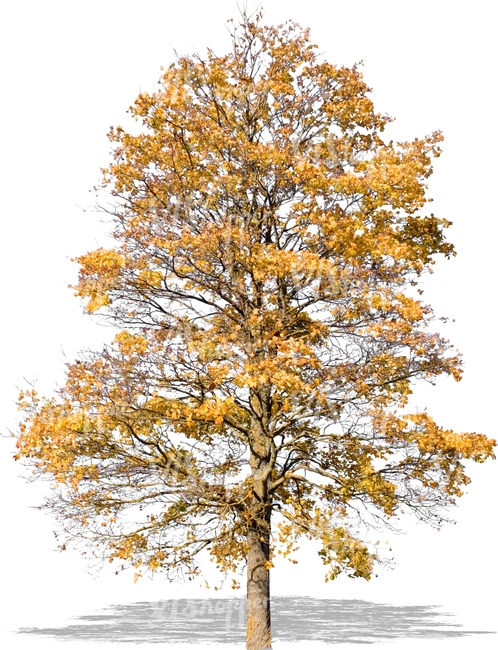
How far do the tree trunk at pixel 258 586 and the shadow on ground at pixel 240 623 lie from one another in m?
3.67

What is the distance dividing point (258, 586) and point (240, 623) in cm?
760

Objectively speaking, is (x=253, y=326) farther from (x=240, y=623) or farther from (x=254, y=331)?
(x=240, y=623)

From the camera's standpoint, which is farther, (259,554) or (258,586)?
(259,554)

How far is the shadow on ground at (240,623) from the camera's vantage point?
20875mm

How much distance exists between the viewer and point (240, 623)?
78.1 feet

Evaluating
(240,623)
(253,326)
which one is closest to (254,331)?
(253,326)

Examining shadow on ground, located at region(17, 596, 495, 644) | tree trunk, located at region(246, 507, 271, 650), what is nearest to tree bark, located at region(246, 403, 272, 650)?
tree trunk, located at region(246, 507, 271, 650)

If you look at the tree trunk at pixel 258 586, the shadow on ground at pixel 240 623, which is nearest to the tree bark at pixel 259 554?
the tree trunk at pixel 258 586

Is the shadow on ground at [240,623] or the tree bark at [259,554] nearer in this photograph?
the tree bark at [259,554]

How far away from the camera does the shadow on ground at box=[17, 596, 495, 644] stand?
20.9m

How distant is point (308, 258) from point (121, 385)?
4.21 m

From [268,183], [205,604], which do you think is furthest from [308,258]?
[205,604]

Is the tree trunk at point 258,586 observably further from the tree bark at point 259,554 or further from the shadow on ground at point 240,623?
the shadow on ground at point 240,623

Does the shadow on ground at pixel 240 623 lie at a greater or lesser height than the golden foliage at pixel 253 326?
lesser
